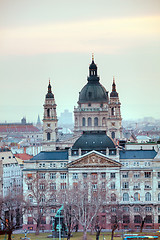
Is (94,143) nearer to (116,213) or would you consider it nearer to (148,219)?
(116,213)

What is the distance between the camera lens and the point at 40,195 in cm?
17638

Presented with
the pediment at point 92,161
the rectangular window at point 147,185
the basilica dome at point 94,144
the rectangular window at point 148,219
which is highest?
the basilica dome at point 94,144

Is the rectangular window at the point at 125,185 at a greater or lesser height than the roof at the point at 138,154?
lesser

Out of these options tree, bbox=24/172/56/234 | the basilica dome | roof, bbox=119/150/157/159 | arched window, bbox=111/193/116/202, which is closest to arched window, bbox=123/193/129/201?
arched window, bbox=111/193/116/202

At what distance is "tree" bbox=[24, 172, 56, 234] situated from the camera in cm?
17625

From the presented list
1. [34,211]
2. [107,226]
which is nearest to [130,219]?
[107,226]

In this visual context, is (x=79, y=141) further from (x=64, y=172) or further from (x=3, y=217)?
(x=3, y=217)

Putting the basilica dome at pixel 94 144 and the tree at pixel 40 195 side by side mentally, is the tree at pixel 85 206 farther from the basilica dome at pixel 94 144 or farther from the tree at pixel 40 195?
the basilica dome at pixel 94 144

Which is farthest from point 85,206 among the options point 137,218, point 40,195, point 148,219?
point 148,219

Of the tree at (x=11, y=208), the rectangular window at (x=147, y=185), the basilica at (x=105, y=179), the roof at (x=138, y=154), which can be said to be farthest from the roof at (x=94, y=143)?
the tree at (x=11, y=208)

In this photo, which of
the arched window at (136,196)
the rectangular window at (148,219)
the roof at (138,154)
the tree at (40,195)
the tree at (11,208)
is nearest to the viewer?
the tree at (11,208)

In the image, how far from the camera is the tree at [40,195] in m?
176

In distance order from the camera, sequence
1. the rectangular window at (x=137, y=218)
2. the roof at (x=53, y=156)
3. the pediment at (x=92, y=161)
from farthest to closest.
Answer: the roof at (x=53, y=156)
the pediment at (x=92, y=161)
the rectangular window at (x=137, y=218)

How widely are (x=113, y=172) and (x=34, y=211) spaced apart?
52.4ft
